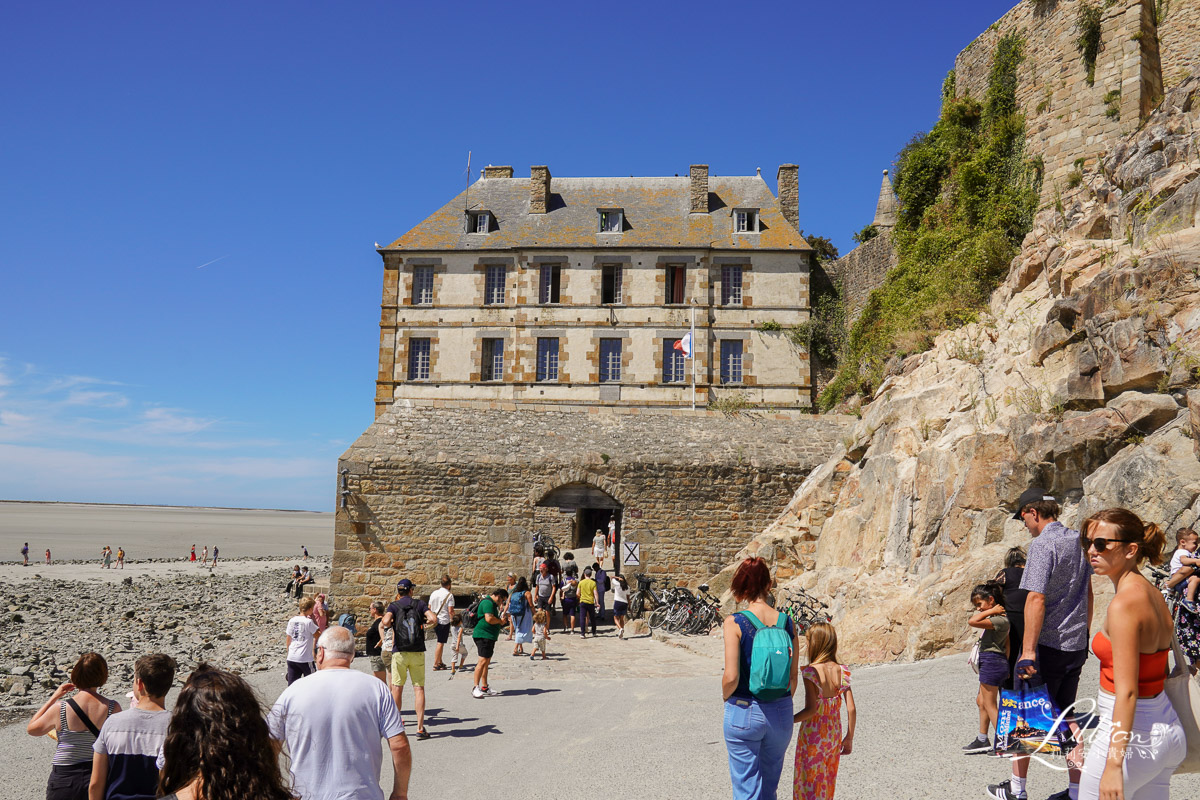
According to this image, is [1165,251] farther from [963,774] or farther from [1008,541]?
[963,774]

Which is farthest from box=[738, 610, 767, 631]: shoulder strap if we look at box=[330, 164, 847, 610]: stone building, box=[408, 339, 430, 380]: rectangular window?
box=[408, 339, 430, 380]: rectangular window

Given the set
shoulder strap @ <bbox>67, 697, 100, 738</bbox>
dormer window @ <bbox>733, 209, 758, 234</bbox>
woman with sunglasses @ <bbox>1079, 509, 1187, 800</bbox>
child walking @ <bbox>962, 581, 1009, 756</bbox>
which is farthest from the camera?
dormer window @ <bbox>733, 209, 758, 234</bbox>

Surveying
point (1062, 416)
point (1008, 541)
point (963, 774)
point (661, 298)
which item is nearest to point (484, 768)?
point (963, 774)

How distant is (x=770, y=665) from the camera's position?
12.5 ft

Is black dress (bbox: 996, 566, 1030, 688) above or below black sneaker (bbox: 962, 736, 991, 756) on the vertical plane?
above

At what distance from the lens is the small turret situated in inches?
1352

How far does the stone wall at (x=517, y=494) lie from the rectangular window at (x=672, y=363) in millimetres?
12059

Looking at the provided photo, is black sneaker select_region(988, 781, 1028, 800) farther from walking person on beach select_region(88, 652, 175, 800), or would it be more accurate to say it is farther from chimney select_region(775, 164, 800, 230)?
chimney select_region(775, 164, 800, 230)

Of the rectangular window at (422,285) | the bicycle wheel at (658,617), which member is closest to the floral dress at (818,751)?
the bicycle wheel at (658,617)

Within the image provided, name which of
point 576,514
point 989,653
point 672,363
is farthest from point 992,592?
point 672,363

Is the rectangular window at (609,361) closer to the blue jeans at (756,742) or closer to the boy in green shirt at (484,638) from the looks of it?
the boy in green shirt at (484,638)

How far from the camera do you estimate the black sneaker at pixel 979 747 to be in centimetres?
561

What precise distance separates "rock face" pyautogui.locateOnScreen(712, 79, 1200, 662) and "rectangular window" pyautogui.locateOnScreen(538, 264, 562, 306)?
1669 centimetres

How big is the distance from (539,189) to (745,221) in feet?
27.3
